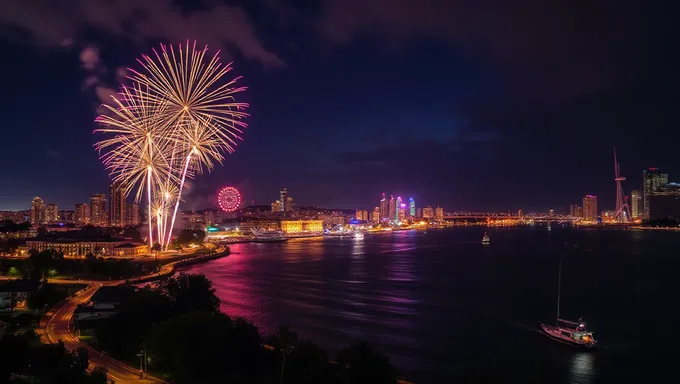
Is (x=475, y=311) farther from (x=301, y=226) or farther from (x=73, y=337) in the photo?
(x=301, y=226)

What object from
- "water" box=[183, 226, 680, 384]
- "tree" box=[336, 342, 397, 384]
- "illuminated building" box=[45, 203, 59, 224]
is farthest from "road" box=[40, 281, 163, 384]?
"illuminated building" box=[45, 203, 59, 224]

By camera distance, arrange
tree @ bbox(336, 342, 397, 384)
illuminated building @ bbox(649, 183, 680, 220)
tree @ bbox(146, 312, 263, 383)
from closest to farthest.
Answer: tree @ bbox(336, 342, 397, 384) → tree @ bbox(146, 312, 263, 383) → illuminated building @ bbox(649, 183, 680, 220)

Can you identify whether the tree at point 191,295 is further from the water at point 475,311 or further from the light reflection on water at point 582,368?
the light reflection on water at point 582,368

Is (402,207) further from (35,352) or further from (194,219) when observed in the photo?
(35,352)

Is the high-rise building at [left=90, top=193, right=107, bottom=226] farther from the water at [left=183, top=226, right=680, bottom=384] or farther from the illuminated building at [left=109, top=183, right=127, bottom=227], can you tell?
the water at [left=183, top=226, right=680, bottom=384]

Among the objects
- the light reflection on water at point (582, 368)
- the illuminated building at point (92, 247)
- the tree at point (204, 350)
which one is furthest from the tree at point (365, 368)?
the illuminated building at point (92, 247)

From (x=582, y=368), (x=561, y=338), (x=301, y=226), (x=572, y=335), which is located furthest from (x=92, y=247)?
(x=301, y=226)

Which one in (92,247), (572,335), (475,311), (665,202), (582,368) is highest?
(665,202)
